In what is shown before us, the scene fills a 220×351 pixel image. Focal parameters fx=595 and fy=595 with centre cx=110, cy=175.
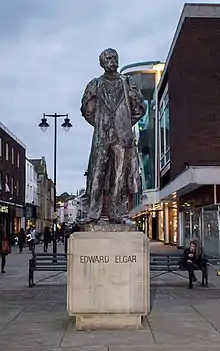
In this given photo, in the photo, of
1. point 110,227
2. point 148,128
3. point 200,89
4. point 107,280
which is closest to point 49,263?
point 110,227

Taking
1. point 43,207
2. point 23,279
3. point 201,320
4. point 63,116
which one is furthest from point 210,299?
point 43,207

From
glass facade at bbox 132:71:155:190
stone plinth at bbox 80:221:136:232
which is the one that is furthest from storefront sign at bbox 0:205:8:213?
stone plinth at bbox 80:221:136:232

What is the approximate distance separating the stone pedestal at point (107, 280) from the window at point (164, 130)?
3162 cm

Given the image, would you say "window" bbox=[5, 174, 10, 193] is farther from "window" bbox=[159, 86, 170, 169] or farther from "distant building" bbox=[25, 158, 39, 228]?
"window" bbox=[159, 86, 170, 169]

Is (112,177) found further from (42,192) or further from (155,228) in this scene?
(42,192)

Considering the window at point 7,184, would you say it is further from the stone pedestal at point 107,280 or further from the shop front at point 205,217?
the stone pedestal at point 107,280

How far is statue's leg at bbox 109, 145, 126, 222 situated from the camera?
9.46 metres

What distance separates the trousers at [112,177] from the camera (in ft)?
31.0

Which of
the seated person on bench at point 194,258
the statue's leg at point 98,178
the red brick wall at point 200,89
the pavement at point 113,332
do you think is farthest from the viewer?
the red brick wall at point 200,89

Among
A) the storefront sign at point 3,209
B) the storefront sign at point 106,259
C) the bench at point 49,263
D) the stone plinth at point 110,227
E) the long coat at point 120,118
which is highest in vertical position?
the storefront sign at point 3,209

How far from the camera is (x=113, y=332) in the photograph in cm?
841

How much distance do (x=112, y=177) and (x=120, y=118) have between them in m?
0.95

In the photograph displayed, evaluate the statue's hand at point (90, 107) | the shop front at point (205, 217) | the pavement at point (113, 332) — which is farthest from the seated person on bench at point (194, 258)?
the shop front at point (205, 217)

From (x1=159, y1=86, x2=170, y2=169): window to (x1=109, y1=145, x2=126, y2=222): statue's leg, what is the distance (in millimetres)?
30648
